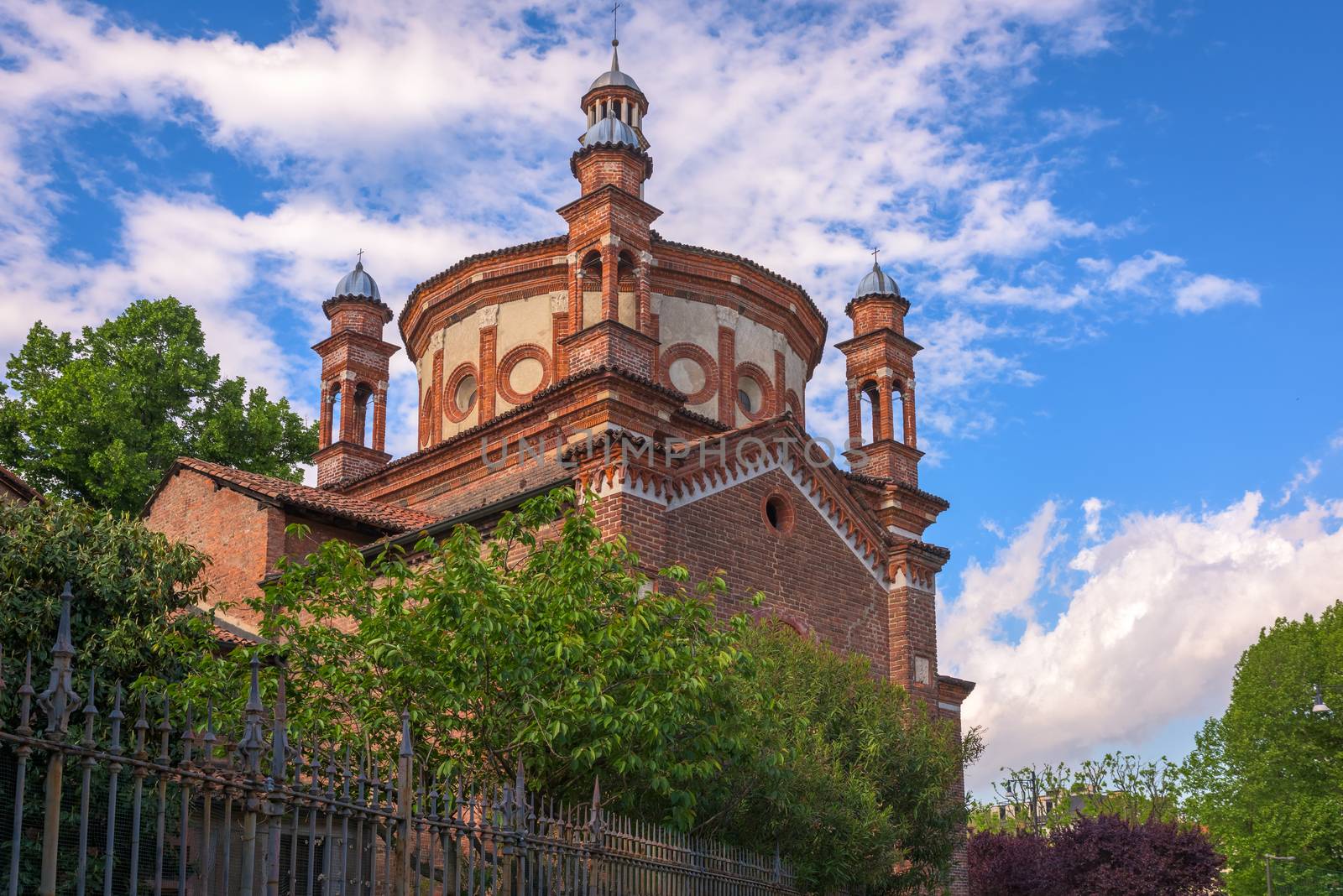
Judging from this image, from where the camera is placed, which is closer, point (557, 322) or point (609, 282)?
point (609, 282)

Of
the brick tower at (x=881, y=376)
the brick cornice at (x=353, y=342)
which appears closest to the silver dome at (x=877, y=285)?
the brick tower at (x=881, y=376)

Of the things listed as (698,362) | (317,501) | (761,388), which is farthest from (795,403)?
(317,501)

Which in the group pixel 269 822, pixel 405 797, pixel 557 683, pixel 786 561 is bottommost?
pixel 269 822

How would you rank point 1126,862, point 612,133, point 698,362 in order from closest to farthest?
point 612,133 → point 1126,862 → point 698,362

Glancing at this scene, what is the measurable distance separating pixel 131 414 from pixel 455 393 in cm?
648

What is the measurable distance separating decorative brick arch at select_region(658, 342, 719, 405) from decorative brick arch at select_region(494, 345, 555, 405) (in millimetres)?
2109

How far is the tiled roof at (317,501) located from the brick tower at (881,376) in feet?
26.4

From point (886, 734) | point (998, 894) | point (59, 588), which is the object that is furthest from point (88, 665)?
point (998, 894)

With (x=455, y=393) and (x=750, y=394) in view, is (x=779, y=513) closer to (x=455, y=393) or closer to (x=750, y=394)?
(x=750, y=394)

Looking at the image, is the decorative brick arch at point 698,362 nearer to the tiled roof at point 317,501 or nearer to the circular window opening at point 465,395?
the circular window opening at point 465,395

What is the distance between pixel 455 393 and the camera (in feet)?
A: 83.1

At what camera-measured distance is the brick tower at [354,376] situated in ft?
84.6

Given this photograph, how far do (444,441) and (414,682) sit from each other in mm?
12163

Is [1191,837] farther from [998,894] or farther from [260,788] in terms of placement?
[260,788]
